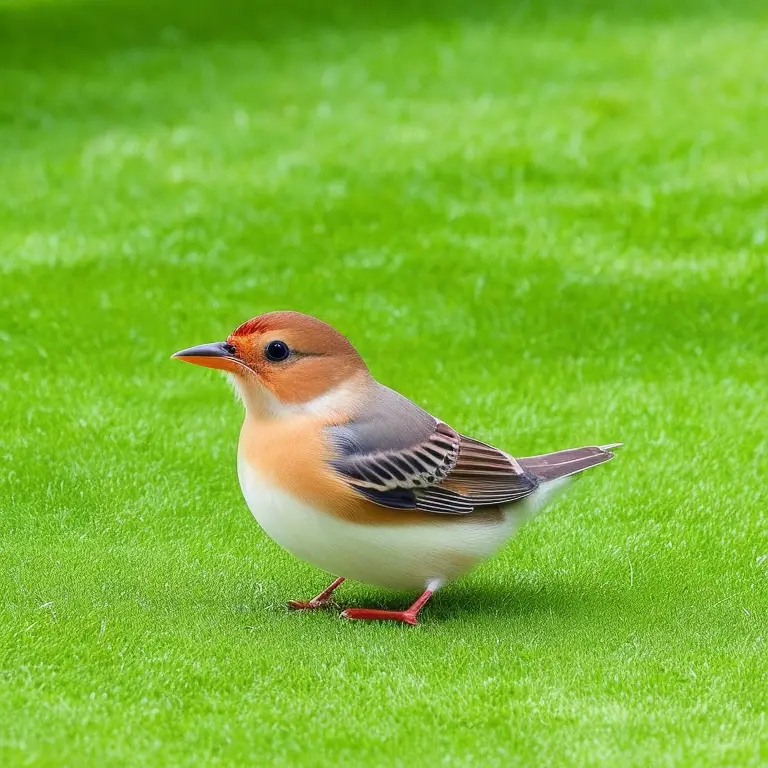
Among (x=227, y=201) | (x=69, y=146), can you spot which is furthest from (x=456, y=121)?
(x=69, y=146)

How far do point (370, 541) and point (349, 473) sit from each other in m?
0.31

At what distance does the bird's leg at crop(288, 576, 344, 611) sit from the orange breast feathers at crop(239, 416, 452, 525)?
1.76 feet

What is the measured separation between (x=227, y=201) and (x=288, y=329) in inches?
253

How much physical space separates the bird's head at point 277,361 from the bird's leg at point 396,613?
0.95 metres

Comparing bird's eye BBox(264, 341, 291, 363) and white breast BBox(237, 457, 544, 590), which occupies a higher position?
bird's eye BBox(264, 341, 291, 363)

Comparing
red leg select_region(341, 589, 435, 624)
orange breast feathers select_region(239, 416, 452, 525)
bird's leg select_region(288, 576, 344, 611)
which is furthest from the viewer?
bird's leg select_region(288, 576, 344, 611)

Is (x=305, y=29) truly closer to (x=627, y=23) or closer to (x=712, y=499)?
(x=627, y=23)

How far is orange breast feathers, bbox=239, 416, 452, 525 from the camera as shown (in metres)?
5.63

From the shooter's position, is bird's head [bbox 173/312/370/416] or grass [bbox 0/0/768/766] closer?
grass [bbox 0/0/768/766]

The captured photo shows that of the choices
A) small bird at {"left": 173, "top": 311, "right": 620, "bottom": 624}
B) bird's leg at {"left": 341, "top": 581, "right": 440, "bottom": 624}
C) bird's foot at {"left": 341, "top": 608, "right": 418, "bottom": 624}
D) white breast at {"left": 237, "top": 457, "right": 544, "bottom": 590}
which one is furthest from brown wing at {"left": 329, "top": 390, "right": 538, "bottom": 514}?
bird's foot at {"left": 341, "top": 608, "right": 418, "bottom": 624}

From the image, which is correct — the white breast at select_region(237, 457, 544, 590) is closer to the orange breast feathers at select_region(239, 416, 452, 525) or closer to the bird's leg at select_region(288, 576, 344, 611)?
the orange breast feathers at select_region(239, 416, 452, 525)

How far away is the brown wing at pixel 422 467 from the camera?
5785mm

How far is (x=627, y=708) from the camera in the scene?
5051mm

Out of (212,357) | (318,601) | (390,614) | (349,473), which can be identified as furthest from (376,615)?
(212,357)
